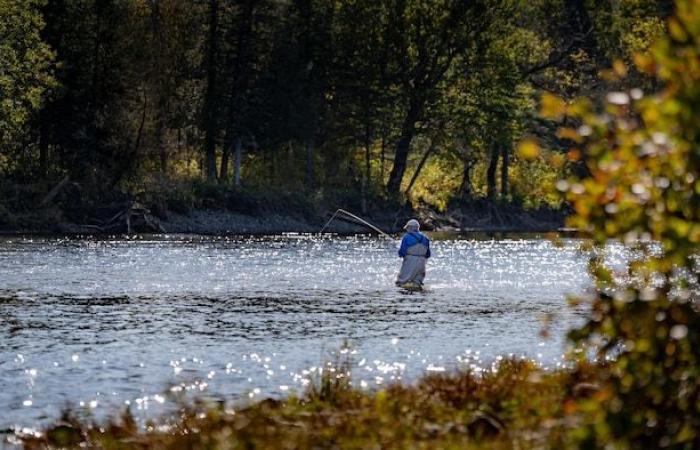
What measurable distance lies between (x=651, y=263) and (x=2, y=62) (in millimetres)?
57550

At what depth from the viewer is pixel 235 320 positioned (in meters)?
25.7

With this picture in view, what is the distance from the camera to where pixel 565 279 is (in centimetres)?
3809

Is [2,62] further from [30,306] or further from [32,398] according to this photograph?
[32,398]

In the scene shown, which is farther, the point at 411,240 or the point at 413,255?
the point at 413,255

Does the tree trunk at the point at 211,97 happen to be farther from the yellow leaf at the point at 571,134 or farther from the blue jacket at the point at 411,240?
the yellow leaf at the point at 571,134

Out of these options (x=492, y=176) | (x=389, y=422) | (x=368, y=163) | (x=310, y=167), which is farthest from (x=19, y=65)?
(x=389, y=422)

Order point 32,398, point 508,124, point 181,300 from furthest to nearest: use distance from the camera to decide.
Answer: point 508,124, point 181,300, point 32,398

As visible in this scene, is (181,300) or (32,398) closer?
(32,398)

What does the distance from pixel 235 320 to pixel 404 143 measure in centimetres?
5928

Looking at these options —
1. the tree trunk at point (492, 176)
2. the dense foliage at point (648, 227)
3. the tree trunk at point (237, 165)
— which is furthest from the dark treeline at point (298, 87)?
the dense foliage at point (648, 227)

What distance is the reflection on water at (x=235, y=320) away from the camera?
17266mm

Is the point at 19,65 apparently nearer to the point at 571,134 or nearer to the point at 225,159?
the point at 225,159

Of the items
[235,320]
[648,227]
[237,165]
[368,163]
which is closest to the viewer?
[648,227]

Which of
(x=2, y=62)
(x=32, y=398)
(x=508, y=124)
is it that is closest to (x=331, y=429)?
(x=32, y=398)
